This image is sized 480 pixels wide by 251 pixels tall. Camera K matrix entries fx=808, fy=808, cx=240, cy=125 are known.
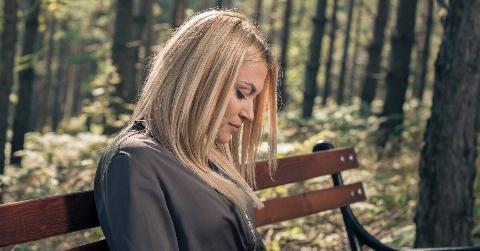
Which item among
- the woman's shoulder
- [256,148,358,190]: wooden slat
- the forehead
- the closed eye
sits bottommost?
[256,148,358,190]: wooden slat

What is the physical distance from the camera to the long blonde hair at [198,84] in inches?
94.4

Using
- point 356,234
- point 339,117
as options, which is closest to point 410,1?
point 339,117

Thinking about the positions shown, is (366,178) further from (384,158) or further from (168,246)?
(168,246)

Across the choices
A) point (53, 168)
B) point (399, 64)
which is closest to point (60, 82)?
point (399, 64)

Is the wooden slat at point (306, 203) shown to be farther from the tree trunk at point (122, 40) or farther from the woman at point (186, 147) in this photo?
the tree trunk at point (122, 40)

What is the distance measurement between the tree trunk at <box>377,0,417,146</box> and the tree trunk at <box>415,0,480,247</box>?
8.77 m

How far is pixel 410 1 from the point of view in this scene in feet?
48.0

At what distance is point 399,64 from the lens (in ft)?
48.9

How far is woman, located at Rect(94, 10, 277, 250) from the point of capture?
7.39ft

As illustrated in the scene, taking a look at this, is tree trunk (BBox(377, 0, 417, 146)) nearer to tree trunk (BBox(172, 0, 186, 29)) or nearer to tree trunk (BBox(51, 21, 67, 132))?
tree trunk (BBox(172, 0, 186, 29))

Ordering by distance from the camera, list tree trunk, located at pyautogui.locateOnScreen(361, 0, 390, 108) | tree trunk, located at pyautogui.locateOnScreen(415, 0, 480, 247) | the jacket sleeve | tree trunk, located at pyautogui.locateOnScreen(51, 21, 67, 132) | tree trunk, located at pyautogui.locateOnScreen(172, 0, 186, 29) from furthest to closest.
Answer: tree trunk, located at pyautogui.locateOnScreen(51, 21, 67, 132) → tree trunk, located at pyautogui.locateOnScreen(172, 0, 186, 29) → tree trunk, located at pyautogui.locateOnScreen(361, 0, 390, 108) → tree trunk, located at pyautogui.locateOnScreen(415, 0, 480, 247) → the jacket sleeve

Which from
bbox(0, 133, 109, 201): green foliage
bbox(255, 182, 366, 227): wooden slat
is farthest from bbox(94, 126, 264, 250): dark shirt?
bbox(0, 133, 109, 201): green foliage

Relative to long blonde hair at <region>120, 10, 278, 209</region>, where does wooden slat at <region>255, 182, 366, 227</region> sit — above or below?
below

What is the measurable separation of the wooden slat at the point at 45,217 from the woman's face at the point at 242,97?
48 cm
